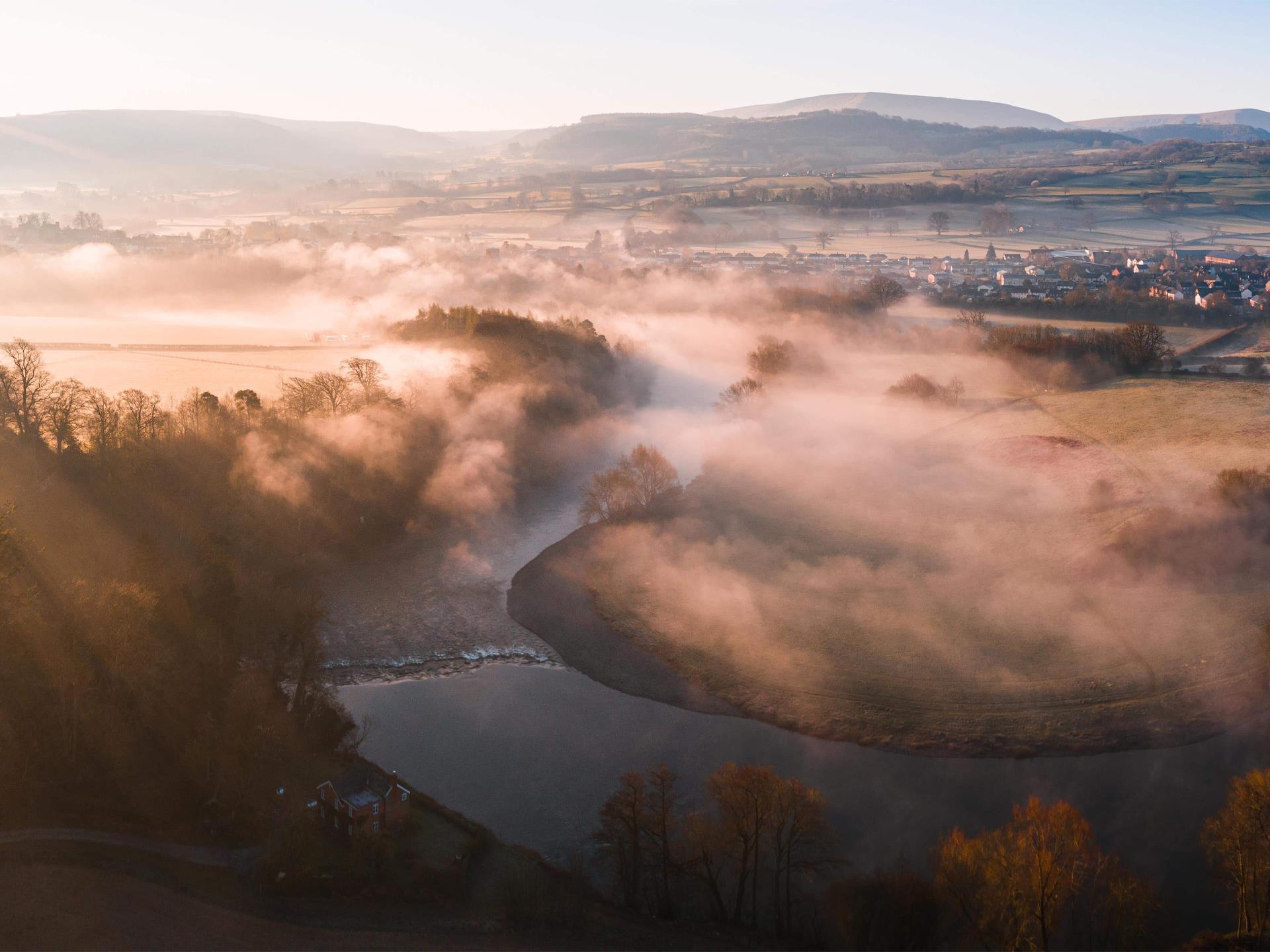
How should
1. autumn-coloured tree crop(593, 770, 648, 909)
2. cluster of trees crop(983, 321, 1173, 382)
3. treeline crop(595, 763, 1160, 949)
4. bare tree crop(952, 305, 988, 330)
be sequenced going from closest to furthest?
1. treeline crop(595, 763, 1160, 949)
2. autumn-coloured tree crop(593, 770, 648, 909)
3. cluster of trees crop(983, 321, 1173, 382)
4. bare tree crop(952, 305, 988, 330)

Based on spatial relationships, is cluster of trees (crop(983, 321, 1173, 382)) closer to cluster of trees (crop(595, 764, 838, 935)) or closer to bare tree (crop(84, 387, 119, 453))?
cluster of trees (crop(595, 764, 838, 935))

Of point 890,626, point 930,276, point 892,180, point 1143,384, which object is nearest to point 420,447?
point 890,626

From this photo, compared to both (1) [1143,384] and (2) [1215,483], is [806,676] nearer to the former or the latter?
(2) [1215,483]

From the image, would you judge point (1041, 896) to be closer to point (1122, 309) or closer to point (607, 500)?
point (607, 500)

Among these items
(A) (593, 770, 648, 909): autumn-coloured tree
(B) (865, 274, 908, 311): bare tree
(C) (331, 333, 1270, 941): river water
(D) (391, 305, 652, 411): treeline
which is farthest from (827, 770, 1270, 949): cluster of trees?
(B) (865, 274, 908, 311): bare tree

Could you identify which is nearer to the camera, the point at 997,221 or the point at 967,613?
the point at 967,613

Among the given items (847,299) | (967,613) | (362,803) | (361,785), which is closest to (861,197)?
(847,299)
